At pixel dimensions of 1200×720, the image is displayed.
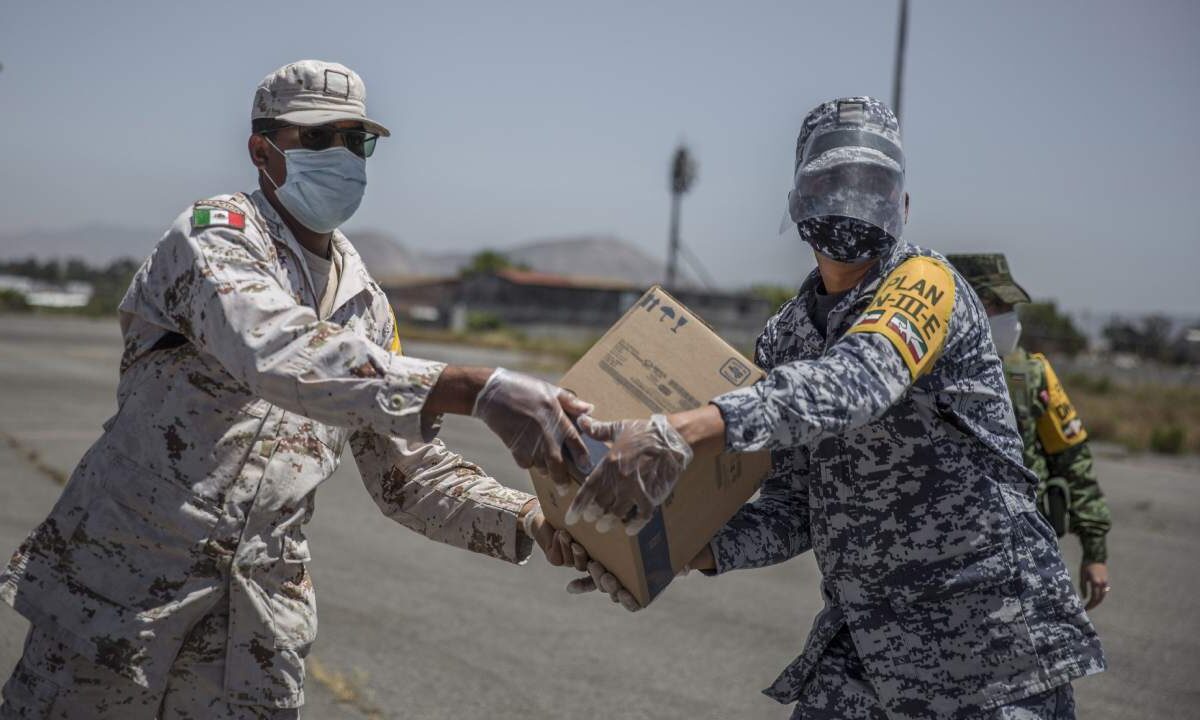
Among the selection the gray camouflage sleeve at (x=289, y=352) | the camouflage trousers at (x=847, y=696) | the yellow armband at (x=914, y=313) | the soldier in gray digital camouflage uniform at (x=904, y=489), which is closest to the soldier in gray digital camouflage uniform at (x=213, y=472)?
the gray camouflage sleeve at (x=289, y=352)

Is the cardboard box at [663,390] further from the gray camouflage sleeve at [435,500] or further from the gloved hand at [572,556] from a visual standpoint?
the gray camouflage sleeve at [435,500]

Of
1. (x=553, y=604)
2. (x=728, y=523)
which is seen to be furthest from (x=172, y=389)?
(x=553, y=604)

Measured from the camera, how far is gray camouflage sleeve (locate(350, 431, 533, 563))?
3189 mm

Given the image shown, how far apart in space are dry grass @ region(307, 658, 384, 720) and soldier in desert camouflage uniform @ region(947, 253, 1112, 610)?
3069 millimetres

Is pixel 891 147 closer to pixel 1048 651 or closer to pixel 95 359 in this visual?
pixel 1048 651

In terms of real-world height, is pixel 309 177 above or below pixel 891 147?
below

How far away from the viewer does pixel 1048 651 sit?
243 centimetres

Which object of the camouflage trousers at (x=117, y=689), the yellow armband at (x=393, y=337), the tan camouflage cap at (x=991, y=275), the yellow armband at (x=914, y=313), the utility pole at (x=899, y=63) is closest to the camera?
the yellow armband at (x=914, y=313)

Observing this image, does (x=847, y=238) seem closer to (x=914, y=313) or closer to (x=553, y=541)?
(x=914, y=313)

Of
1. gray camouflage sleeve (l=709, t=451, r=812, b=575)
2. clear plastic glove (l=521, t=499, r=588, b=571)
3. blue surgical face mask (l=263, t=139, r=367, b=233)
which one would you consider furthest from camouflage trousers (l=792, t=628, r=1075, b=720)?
blue surgical face mask (l=263, t=139, r=367, b=233)

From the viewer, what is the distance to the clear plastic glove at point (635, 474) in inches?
86.1

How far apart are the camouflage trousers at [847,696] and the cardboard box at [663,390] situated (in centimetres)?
47

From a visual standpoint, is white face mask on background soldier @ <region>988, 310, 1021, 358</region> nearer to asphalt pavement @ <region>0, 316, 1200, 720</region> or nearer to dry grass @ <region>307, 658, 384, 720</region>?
asphalt pavement @ <region>0, 316, 1200, 720</region>

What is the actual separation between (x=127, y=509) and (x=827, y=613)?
1741 mm
